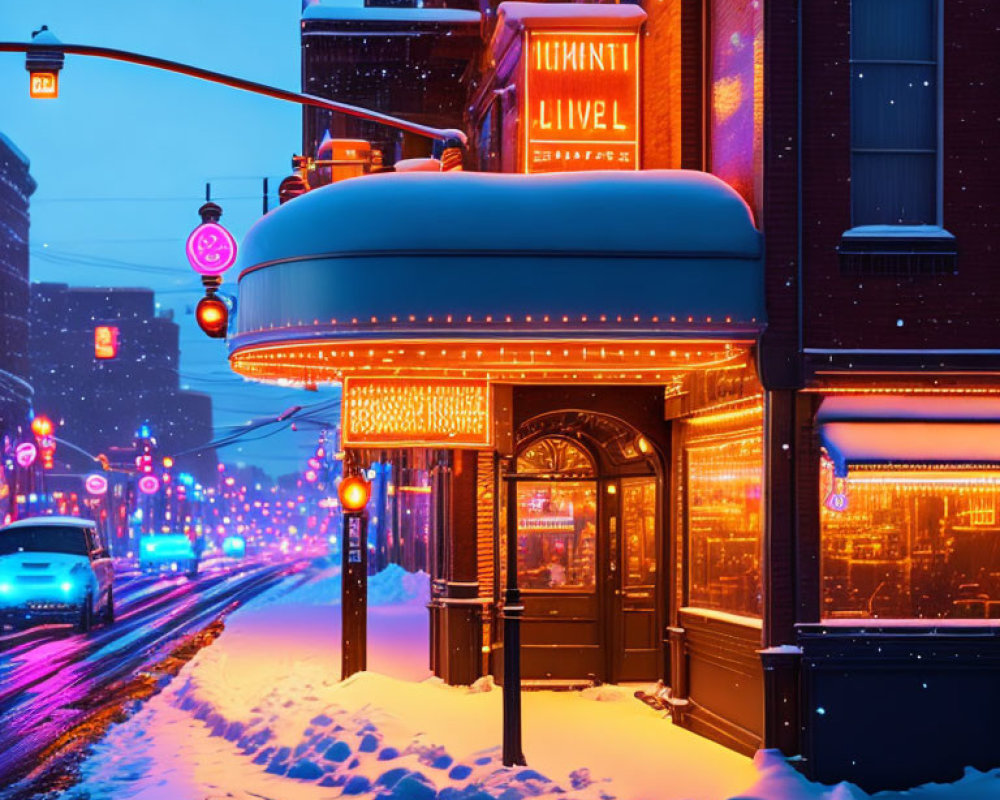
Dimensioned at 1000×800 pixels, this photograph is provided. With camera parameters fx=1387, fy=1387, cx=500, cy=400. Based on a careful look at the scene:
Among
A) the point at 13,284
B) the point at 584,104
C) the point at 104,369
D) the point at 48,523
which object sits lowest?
the point at 48,523

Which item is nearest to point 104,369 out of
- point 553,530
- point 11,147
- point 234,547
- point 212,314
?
point 234,547

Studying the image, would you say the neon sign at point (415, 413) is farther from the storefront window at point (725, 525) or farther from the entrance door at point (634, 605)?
the entrance door at point (634, 605)

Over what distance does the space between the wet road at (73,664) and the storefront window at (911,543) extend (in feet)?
23.0

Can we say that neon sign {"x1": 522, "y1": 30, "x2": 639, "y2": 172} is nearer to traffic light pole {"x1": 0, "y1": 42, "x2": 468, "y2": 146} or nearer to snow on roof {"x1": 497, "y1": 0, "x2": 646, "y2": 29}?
snow on roof {"x1": 497, "y1": 0, "x2": 646, "y2": 29}

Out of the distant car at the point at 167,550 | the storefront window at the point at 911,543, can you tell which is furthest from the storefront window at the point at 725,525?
the distant car at the point at 167,550

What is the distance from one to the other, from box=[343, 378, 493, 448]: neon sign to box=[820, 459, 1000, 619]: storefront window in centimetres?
433

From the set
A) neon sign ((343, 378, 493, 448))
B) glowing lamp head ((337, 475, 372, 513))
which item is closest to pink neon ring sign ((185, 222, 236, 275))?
neon sign ((343, 378, 493, 448))

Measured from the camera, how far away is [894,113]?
37.4 feet

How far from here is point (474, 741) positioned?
11875mm

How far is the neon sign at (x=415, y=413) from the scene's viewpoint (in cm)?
1427

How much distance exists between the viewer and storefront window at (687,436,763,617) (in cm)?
1195

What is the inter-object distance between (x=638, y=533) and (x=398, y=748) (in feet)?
19.2

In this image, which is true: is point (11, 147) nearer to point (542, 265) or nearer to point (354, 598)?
point (354, 598)

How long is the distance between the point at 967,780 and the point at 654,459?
209 inches
